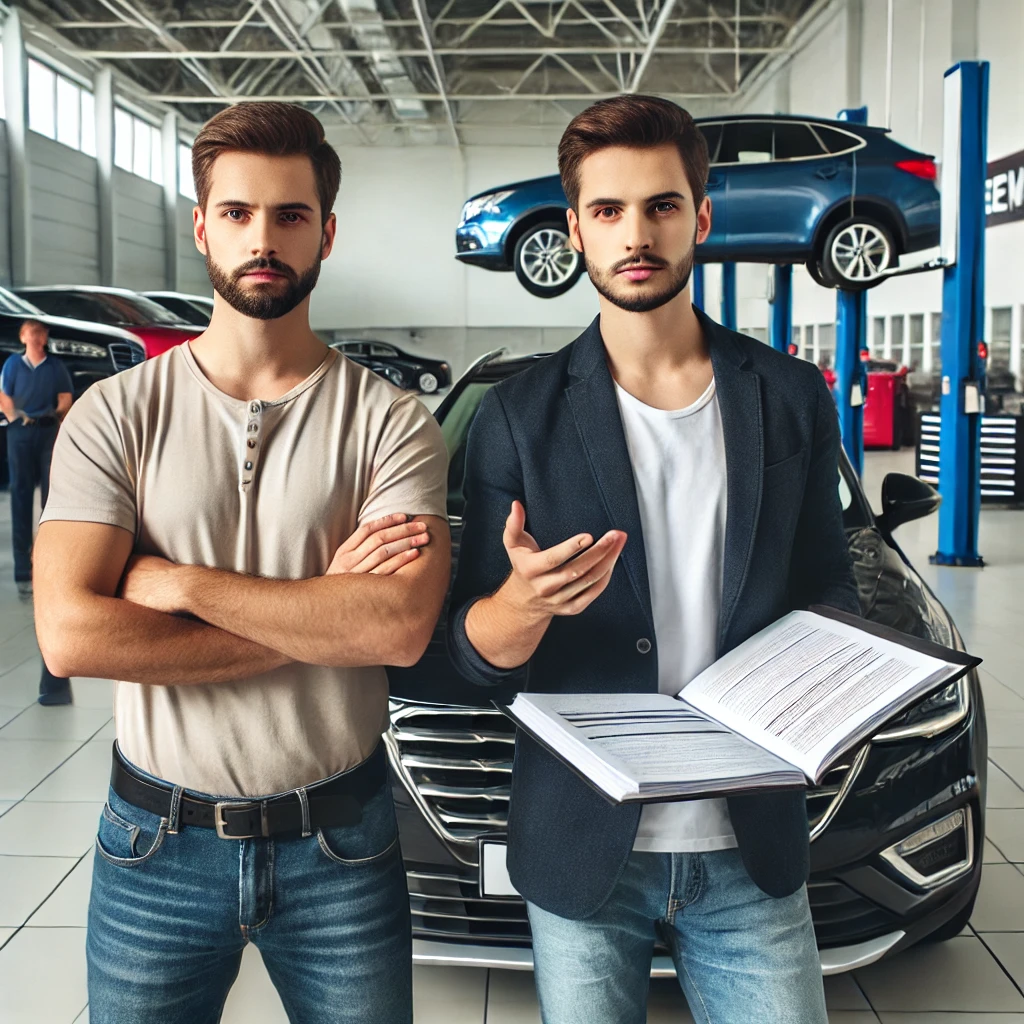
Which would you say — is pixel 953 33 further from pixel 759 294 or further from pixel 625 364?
pixel 625 364

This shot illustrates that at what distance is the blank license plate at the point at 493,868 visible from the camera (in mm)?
1732

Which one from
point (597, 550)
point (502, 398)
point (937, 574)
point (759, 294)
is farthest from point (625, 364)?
point (759, 294)

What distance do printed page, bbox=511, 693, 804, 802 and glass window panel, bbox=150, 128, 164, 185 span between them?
888 cm

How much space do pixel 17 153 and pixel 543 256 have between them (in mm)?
4885

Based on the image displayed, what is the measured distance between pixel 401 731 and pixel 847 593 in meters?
0.88

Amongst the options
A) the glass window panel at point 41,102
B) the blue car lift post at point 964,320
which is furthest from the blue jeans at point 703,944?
the glass window panel at point 41,102

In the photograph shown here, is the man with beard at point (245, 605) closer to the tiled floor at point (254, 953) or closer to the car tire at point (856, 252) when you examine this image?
the tiled floor at point (254, 953)

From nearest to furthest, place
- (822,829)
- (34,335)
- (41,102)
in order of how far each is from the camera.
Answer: (822,829) < (34,335) < (41,102)

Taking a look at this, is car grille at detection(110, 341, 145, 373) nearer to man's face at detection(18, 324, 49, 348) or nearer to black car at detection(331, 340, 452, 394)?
man's face at detection(18, 324, 49, 348)

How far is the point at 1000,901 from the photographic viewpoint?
7.76ft

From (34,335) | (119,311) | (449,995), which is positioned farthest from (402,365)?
(449,995)

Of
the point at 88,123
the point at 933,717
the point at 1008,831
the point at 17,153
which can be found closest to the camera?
the point at 933,717

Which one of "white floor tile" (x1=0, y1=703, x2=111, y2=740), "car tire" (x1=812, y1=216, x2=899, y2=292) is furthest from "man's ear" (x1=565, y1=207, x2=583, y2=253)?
"car tire" (x1=812, y1=216, x2=899, y2=292)

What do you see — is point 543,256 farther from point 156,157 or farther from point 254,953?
point 156,157
